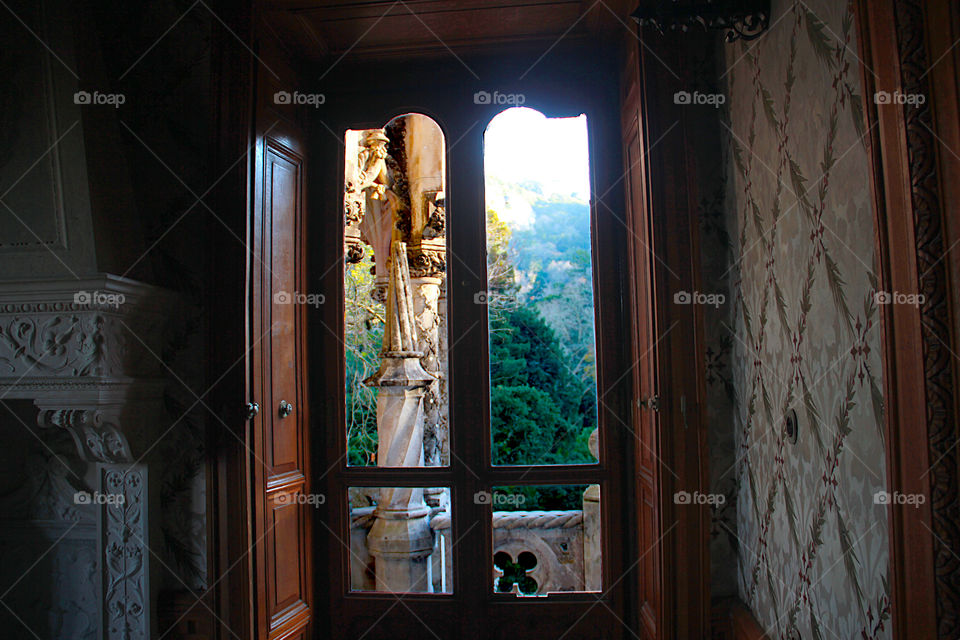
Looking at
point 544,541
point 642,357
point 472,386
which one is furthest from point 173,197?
point 544,541

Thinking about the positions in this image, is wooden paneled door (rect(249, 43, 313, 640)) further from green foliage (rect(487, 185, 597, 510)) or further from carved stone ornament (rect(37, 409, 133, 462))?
green foliage (rect(487, 185, 597, 510))

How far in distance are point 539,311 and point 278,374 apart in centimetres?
378

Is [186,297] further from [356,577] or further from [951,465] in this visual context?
[951,465]

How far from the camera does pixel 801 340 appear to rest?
1.58 meters

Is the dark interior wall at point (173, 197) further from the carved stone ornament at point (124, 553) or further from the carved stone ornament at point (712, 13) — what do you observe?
the carved stone ornament at point (712, 13)

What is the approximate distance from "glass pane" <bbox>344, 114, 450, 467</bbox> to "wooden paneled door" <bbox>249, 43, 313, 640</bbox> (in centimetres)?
41

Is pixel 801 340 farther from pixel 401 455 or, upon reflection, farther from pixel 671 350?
pixel 401 455

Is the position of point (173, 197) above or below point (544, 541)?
above

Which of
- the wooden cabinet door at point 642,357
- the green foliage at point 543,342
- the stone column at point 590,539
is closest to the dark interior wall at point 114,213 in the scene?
the wooden cabinet door at point 642,357

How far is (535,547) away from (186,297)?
252 cm

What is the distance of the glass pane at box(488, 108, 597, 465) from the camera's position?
5344 mm

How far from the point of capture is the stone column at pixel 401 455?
3312 mm

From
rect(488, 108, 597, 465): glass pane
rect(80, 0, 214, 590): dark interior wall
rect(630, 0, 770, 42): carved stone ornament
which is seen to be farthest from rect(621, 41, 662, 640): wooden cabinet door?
rect(488, 108, 597, 465): glass pane

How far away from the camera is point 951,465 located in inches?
37.1
